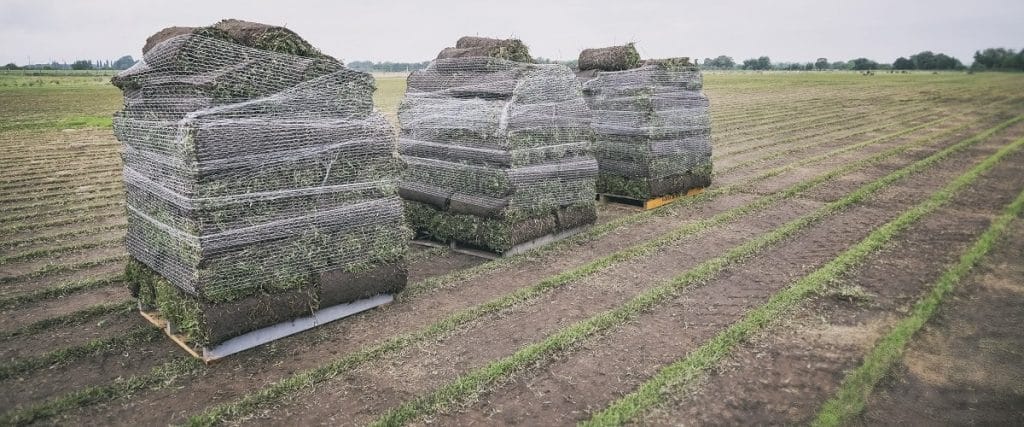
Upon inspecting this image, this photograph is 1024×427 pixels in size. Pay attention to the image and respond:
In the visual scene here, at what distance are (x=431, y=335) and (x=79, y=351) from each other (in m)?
3.56

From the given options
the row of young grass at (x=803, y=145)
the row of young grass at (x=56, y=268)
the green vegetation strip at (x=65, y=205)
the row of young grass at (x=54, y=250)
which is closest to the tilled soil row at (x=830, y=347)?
the row of young grass at (x=803, y=145)

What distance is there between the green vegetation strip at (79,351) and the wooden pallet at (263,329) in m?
0.20

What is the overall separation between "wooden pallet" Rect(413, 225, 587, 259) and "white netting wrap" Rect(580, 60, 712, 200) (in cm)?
274

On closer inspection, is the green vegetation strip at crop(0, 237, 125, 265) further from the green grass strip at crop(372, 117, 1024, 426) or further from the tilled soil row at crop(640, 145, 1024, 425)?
the tilled soil row at crop(640, 145, 1024, 425)

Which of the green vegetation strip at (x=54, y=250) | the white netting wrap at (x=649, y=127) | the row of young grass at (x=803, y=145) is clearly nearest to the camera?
the green vegetation strip at (x=54, y=250)

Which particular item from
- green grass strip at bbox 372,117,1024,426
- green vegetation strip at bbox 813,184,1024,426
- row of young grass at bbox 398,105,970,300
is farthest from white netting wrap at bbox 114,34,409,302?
green vegetation strip at bbox 813,184,1024,426

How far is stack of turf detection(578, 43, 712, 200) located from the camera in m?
13.3

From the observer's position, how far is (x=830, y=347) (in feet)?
22.1

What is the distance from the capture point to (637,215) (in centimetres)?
1288

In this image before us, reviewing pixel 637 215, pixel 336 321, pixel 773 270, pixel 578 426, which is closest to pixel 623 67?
pixel 637 215

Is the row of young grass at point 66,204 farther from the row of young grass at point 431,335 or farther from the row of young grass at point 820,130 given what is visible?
the row of young grass at point 820,130

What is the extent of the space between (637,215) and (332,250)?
713 centimetres

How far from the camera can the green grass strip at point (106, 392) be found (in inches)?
216

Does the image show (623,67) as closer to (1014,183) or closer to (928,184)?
(928,184)
